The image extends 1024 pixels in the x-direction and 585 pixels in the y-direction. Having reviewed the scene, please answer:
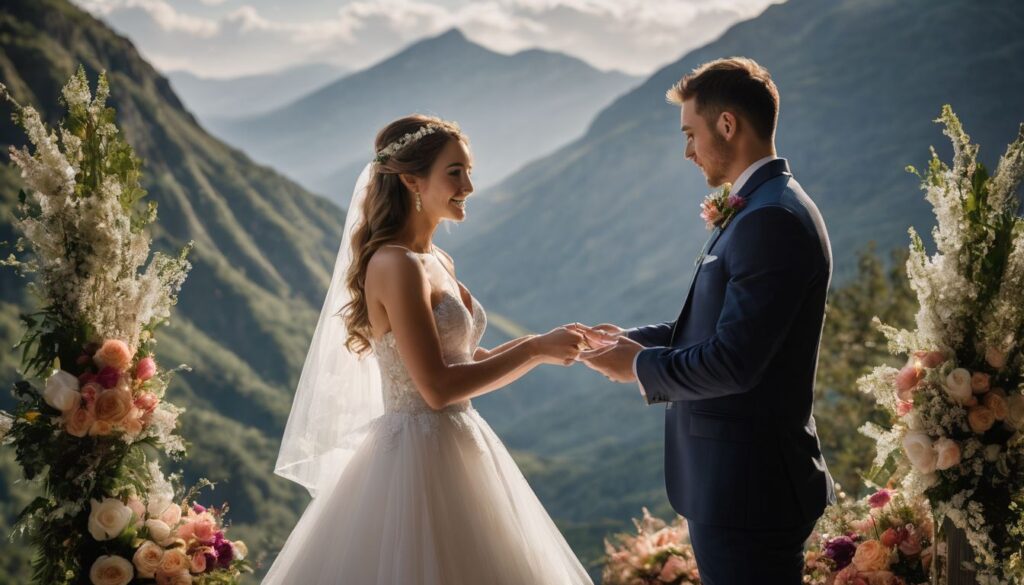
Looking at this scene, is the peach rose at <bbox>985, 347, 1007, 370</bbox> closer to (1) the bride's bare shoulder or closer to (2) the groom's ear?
(2) the groom's ear

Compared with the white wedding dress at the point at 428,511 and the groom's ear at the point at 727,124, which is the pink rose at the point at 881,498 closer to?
the white wedding dress at the point at 428,511

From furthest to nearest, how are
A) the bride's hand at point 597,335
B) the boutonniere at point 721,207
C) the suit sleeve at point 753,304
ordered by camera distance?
1. the bride's hand at point 597,335
2. the boutonniere at point 721,207
3. the suit sleeve at point 753,304

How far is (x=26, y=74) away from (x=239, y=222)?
2441 centimetres

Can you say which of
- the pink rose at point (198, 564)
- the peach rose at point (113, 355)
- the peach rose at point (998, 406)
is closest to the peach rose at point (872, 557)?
the peach rose at point (998, 406)

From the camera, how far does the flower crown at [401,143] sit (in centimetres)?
431

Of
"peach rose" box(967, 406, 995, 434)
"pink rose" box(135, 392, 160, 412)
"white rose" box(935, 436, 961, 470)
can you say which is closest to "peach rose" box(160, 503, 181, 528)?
"pink rose" box(135, 392, 160, 412)

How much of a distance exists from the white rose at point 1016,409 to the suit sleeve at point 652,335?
4.83ft

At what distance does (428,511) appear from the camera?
396 centimetres

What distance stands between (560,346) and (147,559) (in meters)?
2.15

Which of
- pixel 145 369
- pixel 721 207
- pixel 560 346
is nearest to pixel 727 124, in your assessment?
pixel 721 207

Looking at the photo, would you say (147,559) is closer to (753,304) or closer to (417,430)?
(417,430)

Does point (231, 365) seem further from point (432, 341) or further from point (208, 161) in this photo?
point (432, 341)

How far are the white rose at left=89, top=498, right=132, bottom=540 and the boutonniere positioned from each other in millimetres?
2937

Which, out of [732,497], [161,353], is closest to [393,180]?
[732,497]
